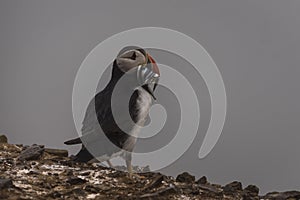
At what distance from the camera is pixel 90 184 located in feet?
29.7

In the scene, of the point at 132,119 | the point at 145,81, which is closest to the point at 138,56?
the point at 145,81

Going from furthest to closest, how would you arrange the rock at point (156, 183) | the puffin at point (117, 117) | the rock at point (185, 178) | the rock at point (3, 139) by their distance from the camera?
the rock at point (3, 139), the puffin at point (117, 117), the rock at point (185, 178), the rock at point (156, 183)

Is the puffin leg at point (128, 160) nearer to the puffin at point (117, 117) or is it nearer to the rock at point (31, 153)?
the puffin at point (117, 117)

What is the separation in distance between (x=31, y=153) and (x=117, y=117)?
2.47 metres

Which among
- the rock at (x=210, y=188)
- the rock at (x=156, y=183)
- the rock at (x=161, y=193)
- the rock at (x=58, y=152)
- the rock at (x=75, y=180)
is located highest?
the rock at (x=58, y=152)

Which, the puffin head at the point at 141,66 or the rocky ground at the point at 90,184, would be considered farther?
the puffin head at the point at 141,66

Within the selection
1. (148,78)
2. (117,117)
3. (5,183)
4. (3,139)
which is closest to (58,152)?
(3,139)

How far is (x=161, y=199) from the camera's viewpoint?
8.32m

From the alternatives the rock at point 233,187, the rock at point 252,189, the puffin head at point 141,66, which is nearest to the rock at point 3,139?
the puffin head at point 141,66

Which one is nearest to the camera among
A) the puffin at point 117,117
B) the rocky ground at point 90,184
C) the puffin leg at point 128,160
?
the rocky ground at point 90,184

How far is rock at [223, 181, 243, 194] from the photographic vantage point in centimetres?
996

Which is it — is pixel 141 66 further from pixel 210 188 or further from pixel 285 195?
pixel 285 195

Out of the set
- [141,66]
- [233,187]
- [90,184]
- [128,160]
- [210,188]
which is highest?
[141,66]

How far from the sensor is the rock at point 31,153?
36.8 ft
